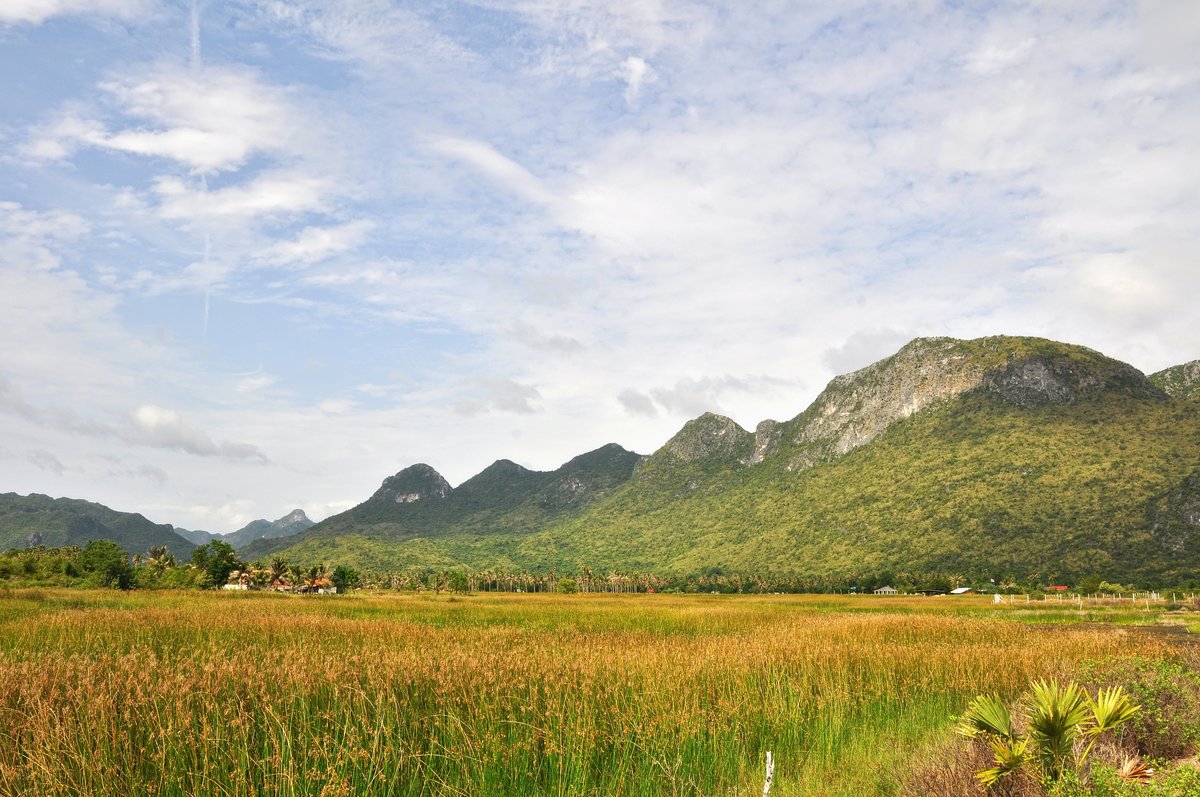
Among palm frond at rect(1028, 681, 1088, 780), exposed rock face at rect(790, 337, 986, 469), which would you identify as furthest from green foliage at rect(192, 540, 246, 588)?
exposed rock face at rect(790, 337, 986, 469)

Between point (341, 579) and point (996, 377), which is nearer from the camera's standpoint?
point (341, 579)

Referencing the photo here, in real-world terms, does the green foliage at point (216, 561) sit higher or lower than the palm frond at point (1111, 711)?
lower

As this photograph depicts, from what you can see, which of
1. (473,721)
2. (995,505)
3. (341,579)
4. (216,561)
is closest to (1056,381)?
(995,505)

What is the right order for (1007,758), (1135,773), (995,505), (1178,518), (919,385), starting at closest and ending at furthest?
(1135,773) < (1007,758) < (1178,518) < (995,505) < (919,385)

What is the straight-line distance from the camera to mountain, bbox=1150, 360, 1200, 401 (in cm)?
17129

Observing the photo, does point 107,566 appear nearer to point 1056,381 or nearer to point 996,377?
point 996,377

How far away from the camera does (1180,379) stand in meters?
178

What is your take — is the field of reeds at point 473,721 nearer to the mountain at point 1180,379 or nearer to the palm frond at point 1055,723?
the palm frond at point 1055,723

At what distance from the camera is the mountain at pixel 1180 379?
562 feet

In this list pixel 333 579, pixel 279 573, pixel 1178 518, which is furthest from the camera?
pixel 333 579

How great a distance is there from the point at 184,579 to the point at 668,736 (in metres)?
72.3

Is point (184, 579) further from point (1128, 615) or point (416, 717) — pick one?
point (1128, 615)

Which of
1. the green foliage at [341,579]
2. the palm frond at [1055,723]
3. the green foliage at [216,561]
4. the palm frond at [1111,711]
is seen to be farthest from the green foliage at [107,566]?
the palm frond at [1111,711]

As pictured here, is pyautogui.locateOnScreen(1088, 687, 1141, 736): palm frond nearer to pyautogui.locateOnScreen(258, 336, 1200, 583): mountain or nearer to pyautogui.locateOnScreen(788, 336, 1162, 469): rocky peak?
pyautogui.locateOnScreen(258, 336, 1200, 583): mountain
